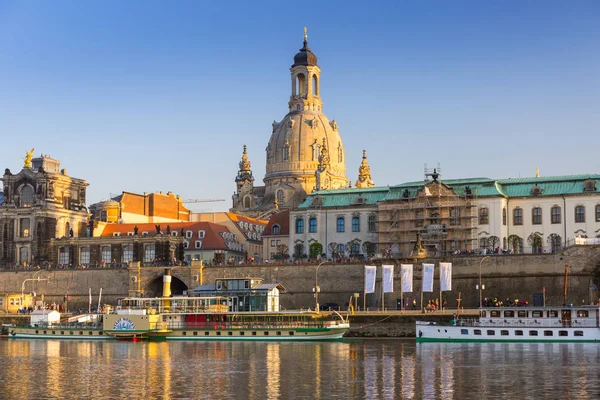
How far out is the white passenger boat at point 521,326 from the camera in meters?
79.0

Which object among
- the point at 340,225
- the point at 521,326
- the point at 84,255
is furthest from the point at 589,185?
the point at 84,255

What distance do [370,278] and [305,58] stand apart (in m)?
78.7

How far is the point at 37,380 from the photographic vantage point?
52594 millimetres

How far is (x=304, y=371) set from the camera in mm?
56219

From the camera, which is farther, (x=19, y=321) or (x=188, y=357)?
(x=19, y=321)

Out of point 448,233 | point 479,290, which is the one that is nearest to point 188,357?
point 479,290

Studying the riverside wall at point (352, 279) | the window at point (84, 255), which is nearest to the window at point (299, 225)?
the riverside wall at point (352, 279)

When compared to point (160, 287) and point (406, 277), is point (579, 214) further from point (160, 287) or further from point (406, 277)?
point (160, 287)

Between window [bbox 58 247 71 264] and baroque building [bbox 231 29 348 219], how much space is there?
4459 cm

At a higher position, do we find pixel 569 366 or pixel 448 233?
pixel 448 233

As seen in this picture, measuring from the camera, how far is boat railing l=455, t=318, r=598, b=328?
7931cm

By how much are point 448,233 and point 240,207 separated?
2795 inches

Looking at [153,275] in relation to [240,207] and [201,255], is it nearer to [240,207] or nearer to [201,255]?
[201,255]

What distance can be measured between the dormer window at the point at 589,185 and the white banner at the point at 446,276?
62.2 feet
